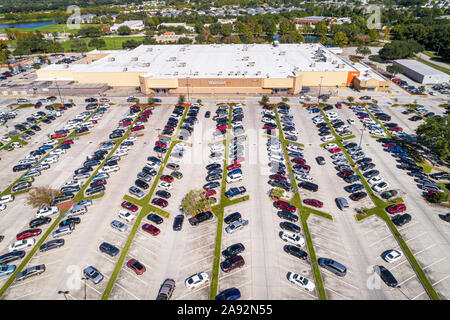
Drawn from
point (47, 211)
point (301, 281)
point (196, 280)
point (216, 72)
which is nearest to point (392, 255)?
point (301, 281)

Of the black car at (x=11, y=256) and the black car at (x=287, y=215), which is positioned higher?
the black car at (x=287, y=215)

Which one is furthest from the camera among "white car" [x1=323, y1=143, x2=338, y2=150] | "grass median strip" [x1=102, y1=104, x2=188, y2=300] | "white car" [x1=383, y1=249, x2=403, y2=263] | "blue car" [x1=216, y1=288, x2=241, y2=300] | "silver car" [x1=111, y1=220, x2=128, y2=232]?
"white car" [x1=323, y1=143, x2=338, y2=150]

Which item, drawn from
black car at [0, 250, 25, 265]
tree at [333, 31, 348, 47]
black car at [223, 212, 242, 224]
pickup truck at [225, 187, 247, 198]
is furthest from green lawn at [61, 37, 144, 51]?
black car at [223, 212, 242, 224]

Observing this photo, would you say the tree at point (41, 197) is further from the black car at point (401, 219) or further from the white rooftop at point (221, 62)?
the white rooftop at point (221, 62)

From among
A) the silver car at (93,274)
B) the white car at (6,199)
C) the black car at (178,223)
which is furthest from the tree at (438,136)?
the white car at (6,199)

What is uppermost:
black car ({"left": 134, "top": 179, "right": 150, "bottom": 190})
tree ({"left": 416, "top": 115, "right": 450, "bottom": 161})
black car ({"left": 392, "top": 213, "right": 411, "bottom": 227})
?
tree ({"left": 416, "top": 115, "right": 450, "bottom": 161})

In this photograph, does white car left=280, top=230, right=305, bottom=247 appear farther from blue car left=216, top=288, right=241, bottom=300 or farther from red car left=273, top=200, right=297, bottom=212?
blue car left=216, top=288, right=241, bottom=300
